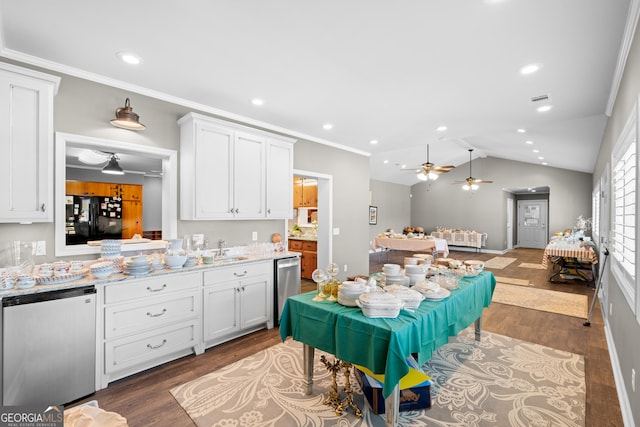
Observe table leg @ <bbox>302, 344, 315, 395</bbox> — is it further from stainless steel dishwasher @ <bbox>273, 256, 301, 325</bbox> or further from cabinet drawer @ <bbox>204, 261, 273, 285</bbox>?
stainless steel dishwasher @ <bbox>273, 256, 301, 325</bbox>

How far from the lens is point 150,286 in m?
2.74

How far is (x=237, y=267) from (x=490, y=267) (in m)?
7.40

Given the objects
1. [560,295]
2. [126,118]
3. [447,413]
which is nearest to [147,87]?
[126,118]

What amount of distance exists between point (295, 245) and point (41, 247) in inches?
184

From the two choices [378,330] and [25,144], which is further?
[25,144]

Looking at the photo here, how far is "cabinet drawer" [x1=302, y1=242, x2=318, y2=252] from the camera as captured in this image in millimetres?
6492

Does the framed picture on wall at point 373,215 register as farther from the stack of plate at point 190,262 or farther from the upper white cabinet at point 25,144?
the upper white cabinet at point 25,144

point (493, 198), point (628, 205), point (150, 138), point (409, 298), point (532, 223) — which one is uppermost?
point (150, 138)

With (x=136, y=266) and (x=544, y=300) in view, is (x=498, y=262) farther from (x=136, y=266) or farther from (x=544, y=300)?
(x=136, y=266)

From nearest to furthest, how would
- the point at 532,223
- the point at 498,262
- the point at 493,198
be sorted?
the point at 498,262
the point at 493,198
the point at 532,223

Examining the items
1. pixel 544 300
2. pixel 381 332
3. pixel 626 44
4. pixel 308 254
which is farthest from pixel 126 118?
pixel 544 300

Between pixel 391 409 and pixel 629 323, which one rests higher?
pixel 629 323

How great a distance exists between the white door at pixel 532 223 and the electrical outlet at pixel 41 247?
1537 centimetres

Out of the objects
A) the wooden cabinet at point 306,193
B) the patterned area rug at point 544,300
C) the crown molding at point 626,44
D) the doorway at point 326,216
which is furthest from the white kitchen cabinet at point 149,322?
the patterned area rug at point 544,300
